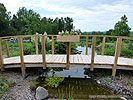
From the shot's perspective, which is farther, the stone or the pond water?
the pond water

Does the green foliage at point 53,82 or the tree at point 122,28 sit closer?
the green foliage at point 53,82

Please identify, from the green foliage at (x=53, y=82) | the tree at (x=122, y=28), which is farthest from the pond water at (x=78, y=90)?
the tree at (x=122, y=28)

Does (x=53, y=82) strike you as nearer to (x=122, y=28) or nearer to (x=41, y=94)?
(x=41, y=94)

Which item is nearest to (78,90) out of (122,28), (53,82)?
(53,82)

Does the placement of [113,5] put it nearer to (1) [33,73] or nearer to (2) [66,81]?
(2) [66,81]

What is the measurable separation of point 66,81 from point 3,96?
2.13m

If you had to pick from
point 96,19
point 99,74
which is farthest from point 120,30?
point 99,74

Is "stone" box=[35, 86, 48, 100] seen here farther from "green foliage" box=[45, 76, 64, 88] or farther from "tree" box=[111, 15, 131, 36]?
"tree" box=[111, 15, 131, 36]

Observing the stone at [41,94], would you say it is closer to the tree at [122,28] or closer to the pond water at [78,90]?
the pond water at [78,90]

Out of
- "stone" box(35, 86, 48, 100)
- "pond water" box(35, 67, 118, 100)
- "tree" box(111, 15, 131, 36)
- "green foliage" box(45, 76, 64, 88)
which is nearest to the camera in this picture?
"stone" box(35, 86, 48, 100)

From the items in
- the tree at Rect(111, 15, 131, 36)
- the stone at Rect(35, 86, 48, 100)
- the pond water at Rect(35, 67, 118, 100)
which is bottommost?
the pond water at Rect(35, 67, 118, 100)

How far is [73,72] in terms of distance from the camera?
4.86 metres

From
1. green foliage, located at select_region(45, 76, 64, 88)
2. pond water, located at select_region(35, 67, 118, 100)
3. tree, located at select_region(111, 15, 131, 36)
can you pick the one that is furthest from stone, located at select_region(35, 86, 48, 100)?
tree, located at select_region(111, 15, 131, 36)

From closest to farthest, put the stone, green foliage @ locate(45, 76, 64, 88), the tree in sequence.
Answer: the stone, green foliage @ locate(45, 76, 64, 88), the tree
